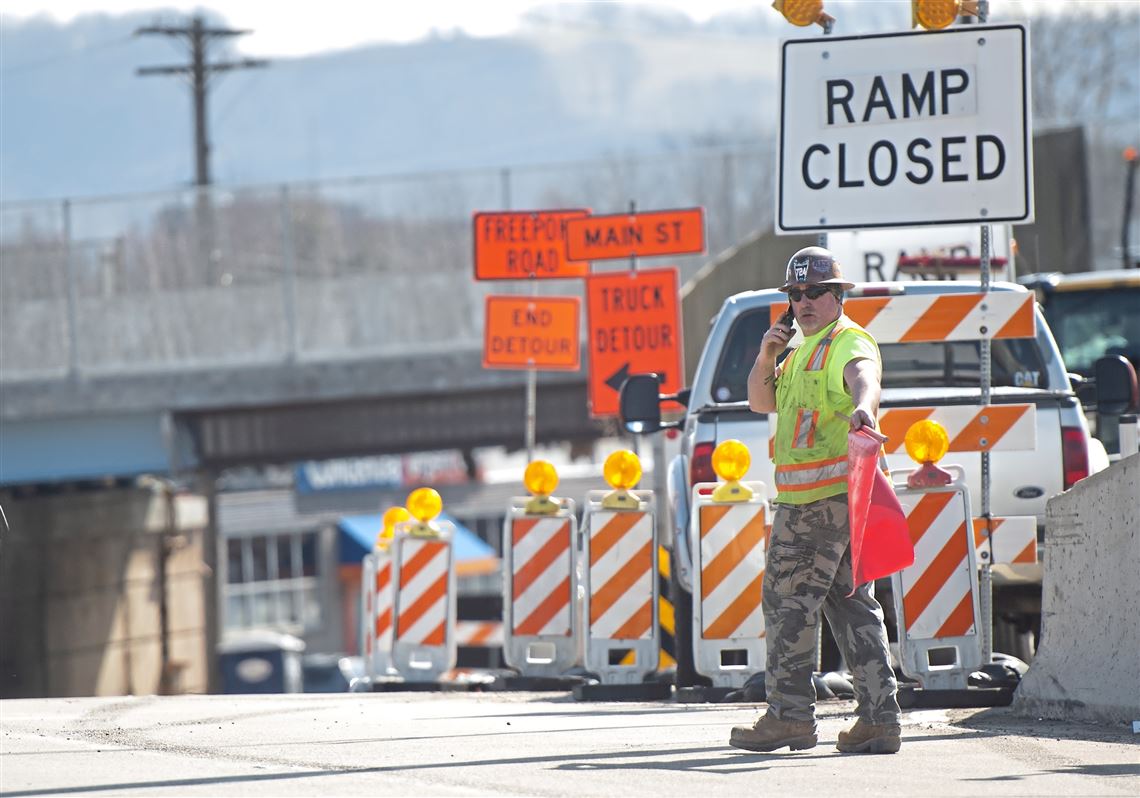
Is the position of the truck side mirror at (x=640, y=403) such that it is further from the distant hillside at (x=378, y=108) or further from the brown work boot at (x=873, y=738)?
the distant hillside at (x=378, y=108)

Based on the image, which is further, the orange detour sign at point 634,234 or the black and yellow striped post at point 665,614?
the orange detour sign at point 634,234

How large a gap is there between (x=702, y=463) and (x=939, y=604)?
5.74 feet

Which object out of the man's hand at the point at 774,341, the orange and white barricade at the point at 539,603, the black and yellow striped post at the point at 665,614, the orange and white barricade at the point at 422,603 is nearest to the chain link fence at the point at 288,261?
the black and yellow striped post at the point at 665,614

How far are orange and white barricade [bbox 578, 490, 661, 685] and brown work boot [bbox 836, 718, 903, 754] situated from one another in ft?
12.2

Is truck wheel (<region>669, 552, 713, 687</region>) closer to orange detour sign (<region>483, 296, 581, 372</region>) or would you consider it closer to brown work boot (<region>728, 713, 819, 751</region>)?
A: brown work boot (<region>728, 713, 819, 751</region>)

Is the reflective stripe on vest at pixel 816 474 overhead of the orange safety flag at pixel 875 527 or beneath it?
overhead

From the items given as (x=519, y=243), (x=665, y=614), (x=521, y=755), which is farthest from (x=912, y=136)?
(x=519, y=243)

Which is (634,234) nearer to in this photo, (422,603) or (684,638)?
(422,603)

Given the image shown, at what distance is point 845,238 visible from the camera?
17875 millimetres

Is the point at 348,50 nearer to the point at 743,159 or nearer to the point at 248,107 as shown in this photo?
the point at 248,107

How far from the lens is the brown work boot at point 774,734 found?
24.5 ft

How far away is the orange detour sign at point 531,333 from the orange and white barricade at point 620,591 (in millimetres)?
5915

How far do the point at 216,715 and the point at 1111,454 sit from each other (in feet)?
26.7

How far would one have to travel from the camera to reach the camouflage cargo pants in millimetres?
7367
